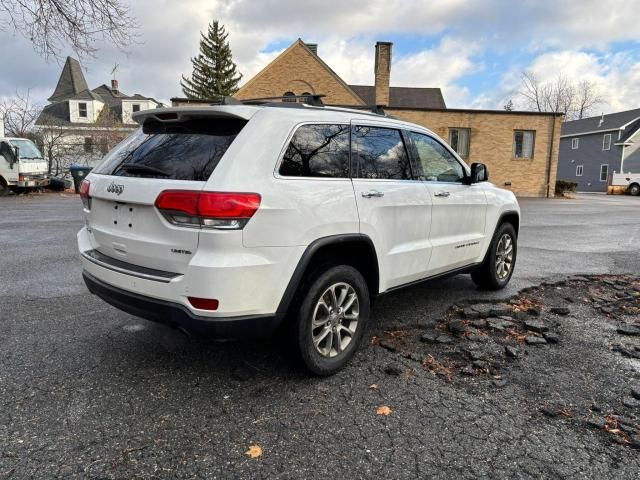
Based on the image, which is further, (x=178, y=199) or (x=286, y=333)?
(x=286, y=333)

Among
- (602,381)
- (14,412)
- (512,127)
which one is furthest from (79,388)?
(512,127)

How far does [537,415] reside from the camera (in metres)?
2.84

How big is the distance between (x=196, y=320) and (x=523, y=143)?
27.4 m

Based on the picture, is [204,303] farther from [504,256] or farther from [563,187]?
[563,187]

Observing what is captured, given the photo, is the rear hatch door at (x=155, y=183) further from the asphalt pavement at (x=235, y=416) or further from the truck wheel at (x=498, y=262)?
the truck wheel at (x=498, y=262)

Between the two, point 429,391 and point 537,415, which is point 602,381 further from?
point 429,391

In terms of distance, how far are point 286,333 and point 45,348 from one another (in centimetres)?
204

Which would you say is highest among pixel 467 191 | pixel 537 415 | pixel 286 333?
pixel 467 191

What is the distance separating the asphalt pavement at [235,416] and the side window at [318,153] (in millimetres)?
1316

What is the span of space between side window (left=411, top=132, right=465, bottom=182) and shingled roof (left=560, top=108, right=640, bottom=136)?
4889 cm

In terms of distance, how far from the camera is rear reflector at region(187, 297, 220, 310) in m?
2.62

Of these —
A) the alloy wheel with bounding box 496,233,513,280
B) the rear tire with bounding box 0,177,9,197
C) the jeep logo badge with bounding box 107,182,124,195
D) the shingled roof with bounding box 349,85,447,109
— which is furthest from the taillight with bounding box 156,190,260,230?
the shingled roof with bounding box 349,85,447,109

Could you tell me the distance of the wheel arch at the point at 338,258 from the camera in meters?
2.89

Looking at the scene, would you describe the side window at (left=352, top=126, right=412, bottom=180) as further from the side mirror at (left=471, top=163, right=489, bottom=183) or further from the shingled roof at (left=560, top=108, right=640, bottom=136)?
the shingled roof at (left=560, top=108, right=640, bottom=136)
